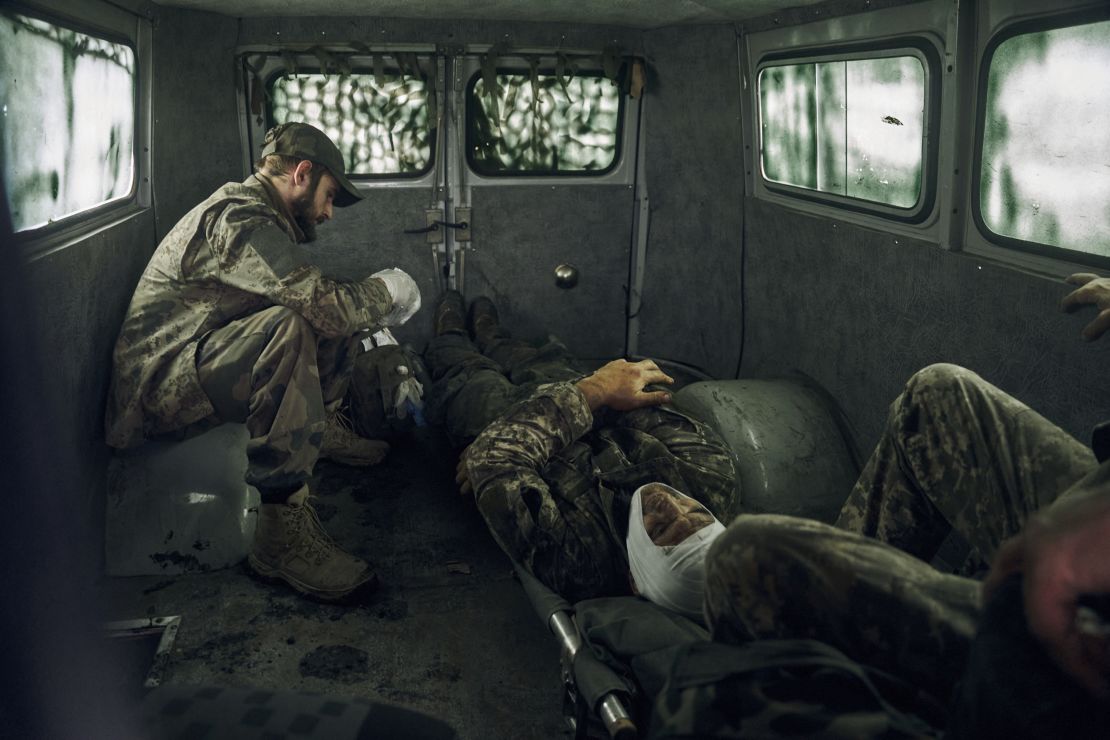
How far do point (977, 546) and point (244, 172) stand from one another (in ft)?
12.9

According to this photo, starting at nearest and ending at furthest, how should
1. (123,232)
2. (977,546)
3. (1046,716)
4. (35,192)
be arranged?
(1046,716) → (977,546) → (35,192) → (123,232)

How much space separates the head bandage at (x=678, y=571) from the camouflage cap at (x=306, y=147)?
Answer: 77.7 inches

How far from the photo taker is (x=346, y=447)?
3.83 m

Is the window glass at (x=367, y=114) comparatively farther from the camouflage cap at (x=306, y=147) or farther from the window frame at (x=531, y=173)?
the camouflage cap at (x=306, y=147)

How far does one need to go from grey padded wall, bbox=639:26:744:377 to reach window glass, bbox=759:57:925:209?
334 mm

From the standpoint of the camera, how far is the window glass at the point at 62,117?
7.71 feet

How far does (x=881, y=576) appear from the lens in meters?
1.20

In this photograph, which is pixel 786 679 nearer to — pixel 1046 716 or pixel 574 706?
pixel 1046 716

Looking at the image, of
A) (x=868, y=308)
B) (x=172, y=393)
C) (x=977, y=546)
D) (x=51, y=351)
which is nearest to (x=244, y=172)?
(x=172, y=393)

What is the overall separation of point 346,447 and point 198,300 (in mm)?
989

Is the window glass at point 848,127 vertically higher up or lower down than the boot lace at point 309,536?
higher up

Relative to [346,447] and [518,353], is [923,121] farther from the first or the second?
A: [346,447]

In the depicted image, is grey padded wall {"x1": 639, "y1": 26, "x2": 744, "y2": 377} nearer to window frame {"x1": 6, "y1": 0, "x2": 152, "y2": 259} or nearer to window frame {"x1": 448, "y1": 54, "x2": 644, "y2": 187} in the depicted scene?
window frame {"x1": 448, "y1": 54, "x2": 644, "y2": 187}

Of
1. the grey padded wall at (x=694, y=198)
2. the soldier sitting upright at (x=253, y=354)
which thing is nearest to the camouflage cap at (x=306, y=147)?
the soldier sitting upright at (x=253, y=354)
